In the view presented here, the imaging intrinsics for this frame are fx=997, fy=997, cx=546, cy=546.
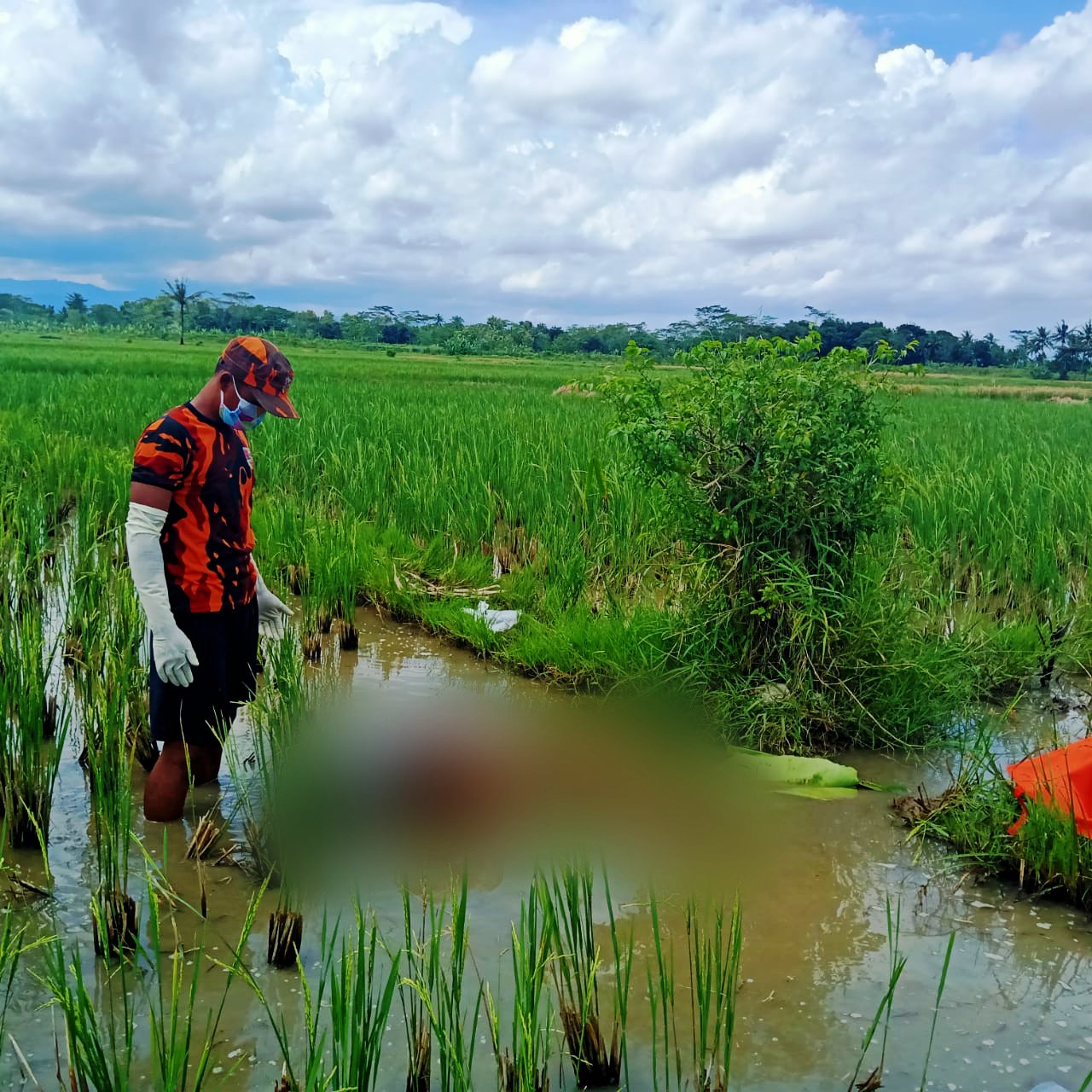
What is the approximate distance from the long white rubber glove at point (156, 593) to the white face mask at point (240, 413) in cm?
36

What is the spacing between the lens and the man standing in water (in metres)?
2.85

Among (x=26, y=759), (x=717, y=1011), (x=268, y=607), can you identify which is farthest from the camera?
(x=268, y=607)

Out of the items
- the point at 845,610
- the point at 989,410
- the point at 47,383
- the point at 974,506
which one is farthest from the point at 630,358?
the point at 989,410

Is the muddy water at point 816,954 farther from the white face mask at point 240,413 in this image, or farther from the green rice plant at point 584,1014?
the white face mask at point 240,413

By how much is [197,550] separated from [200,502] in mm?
148

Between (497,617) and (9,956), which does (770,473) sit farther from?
(9,956)

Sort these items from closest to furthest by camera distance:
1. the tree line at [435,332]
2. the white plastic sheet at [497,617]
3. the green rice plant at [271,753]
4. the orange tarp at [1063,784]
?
the green rice plant at [271,753] → the orange tarp at [1063,784] → the white plastic sheet at [497,617] → the tree line at [435,332]

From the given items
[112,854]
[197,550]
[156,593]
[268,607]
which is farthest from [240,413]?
[112,854]

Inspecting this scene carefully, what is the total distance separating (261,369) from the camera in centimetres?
304

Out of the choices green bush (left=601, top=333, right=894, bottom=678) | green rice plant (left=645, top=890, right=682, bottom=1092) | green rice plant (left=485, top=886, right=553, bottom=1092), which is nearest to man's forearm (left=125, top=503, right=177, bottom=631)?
green rice plant (left=485, top=886, right=553, bottom=1092)

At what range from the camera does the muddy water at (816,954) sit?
81.0 inches

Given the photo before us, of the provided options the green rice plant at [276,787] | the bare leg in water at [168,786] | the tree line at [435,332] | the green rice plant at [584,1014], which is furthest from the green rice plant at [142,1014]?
the tree line at [435,332]

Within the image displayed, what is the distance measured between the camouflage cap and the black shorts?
0.66m

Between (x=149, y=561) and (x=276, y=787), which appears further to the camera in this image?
(x=149, y=561)
